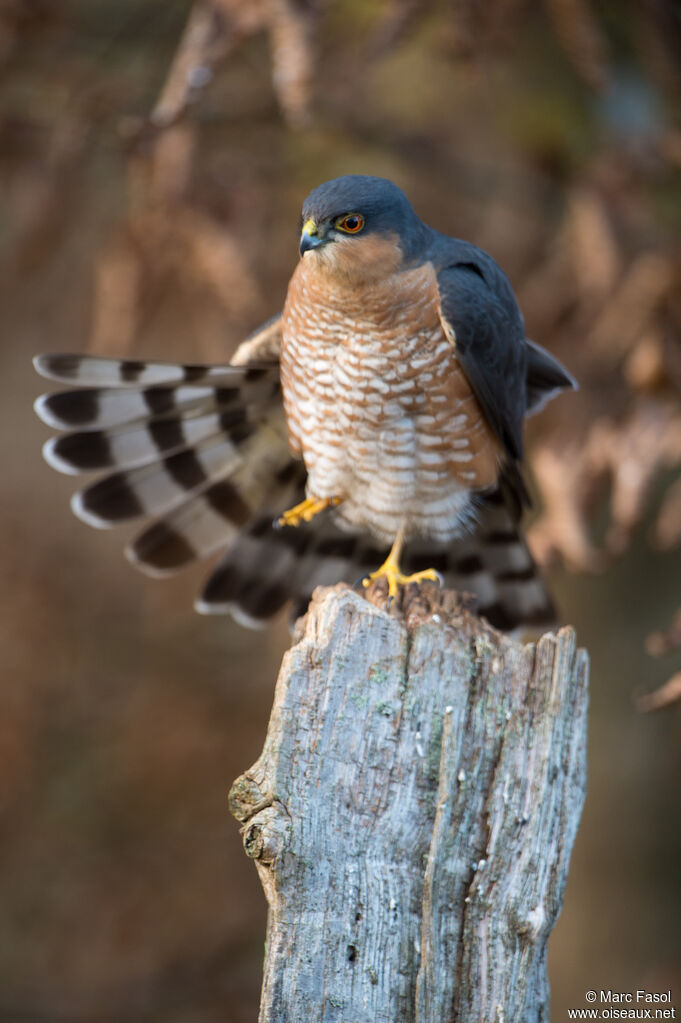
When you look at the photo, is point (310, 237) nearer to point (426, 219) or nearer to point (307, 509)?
point (307, 509)

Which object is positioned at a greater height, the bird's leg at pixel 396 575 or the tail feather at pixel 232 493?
the tail feather at pixel 232 493

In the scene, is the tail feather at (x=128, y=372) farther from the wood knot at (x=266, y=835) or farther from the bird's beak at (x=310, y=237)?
the wood knot at (x=266, y=835)

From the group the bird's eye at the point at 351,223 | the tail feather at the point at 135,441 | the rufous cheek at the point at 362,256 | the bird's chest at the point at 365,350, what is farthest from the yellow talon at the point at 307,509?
the bird's eye at the point at 351,223

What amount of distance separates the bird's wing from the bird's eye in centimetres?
33

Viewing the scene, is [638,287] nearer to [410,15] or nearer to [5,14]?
[410,15]

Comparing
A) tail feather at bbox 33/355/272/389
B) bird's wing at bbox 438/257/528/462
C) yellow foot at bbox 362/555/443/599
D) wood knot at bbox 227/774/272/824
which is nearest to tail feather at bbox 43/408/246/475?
tail feather at bbox 33/355/272/389

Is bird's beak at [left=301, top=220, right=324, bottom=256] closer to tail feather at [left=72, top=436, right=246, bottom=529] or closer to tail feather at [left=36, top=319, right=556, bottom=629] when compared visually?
tail feather at [left=36, top=319, right=556, bottom=629]

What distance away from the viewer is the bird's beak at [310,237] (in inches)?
115

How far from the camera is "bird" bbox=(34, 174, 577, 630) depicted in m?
3.05

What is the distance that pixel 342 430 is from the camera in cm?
318

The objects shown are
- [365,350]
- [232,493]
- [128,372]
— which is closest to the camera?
[365,350]

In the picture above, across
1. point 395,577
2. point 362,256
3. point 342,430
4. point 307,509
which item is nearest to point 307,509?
point 307,509

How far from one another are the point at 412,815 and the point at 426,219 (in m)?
3.39

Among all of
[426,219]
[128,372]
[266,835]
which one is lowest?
[266,835]
